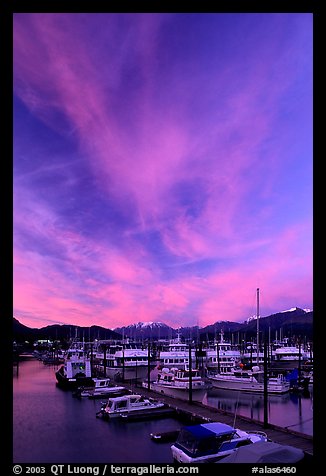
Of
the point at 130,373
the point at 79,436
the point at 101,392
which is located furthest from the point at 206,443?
the point at 130,373

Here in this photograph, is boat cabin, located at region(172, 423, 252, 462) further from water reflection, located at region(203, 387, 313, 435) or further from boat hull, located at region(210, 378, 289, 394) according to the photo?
boat hull, located at region(210, 378, 289, 394)

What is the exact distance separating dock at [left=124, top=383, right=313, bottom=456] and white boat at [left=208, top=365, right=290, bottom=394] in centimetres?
631

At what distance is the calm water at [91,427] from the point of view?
1120 centimetres

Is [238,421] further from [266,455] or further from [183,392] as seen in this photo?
[183,392]

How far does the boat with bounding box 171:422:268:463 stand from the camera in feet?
25.5

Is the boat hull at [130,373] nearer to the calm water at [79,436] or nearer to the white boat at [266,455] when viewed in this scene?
the calm water at [79,436]

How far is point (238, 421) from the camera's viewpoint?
1127 centimetres

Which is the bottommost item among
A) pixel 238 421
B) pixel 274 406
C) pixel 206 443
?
pixel 274 406

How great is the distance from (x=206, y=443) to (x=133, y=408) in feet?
26.8

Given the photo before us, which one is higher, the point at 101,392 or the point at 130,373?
the point at 101,392

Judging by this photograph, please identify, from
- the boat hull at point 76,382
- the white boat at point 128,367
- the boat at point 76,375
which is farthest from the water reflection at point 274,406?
the boat at point 76,375

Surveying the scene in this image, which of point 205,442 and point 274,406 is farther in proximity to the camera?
point 274,406

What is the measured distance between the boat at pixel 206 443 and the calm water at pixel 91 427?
946 millimetres

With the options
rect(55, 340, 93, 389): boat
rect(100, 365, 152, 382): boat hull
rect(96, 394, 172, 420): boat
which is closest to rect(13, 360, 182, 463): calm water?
rect(96, 394, 172, 420): boat
